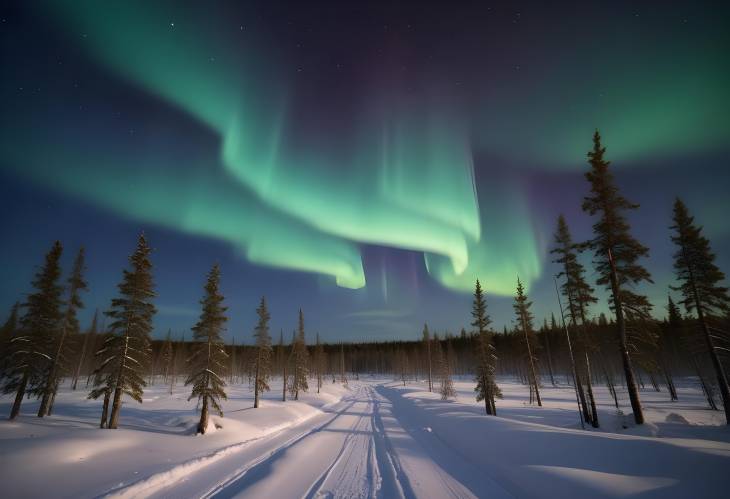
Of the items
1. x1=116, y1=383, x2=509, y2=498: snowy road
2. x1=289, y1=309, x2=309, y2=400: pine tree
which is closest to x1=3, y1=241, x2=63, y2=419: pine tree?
x1=116, y1=383, x2=509, y2=498: snowy road

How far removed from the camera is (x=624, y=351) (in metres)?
18.5

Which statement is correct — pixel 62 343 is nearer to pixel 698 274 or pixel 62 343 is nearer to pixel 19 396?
pixel 19 396

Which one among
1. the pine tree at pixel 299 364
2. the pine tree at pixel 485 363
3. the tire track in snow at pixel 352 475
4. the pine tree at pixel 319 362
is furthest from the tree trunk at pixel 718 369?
the pine tree at pixel 319 362

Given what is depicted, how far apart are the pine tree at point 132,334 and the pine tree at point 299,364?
31541mm

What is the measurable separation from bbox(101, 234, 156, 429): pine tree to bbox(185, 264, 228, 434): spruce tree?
3.41 meters

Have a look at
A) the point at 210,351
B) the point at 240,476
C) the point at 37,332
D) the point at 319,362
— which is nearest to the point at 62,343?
the point at 37,332

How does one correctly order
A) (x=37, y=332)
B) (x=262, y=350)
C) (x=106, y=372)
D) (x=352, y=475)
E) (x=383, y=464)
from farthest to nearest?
(x=262, y=350), (x=37, y=332), (x=106, y=372), (x=383, y=464), (x=352, y=475)

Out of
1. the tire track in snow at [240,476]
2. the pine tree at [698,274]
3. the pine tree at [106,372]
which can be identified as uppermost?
the pine tree at [698,274]

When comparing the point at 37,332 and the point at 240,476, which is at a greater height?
the point at 37,332

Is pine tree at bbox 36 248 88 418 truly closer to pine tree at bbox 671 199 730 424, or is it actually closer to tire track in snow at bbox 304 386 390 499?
tire track in snow at bbox 304 386 390 499

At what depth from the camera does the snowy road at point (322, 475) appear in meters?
8.99

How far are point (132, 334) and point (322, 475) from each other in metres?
20.7

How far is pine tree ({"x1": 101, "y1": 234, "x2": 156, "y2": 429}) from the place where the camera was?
21.8 metres

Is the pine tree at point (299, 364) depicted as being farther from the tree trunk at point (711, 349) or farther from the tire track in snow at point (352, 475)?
the tree trunk at point (711, 349)
